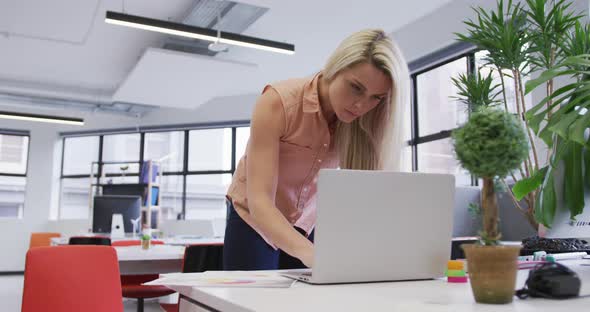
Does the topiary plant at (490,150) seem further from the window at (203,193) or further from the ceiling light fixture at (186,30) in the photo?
the window at (203,193)

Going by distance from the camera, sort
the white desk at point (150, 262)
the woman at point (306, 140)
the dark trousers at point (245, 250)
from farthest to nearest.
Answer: the white desk at point (150, 262), the dark trousers at point (245, 250), the woman at point (306, 140)

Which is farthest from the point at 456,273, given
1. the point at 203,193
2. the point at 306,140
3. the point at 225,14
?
the point at 203,193

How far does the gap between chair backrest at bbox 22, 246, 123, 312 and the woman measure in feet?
1.42

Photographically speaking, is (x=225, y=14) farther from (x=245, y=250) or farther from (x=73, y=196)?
(x=73, y=196)

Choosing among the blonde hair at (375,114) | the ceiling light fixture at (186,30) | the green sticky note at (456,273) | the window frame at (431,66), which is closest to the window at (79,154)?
the ceiling light fixture at (186,30)

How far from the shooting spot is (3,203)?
10352 millimetres

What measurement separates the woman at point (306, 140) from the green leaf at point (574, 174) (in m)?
0.46

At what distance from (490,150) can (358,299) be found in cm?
30

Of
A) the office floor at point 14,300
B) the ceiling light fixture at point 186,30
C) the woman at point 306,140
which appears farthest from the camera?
the office floor at point 14,300

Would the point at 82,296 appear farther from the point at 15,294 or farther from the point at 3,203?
the point at 3,203

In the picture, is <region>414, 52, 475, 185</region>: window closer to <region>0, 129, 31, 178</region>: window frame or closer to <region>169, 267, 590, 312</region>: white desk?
<region>169, 267, 590, 312</region>: white desk

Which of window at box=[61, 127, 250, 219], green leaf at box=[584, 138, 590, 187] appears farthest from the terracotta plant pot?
window at box=[61, 127, 250, 219]

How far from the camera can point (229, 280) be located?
1.07m

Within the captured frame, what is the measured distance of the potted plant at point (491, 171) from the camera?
0.70 m
